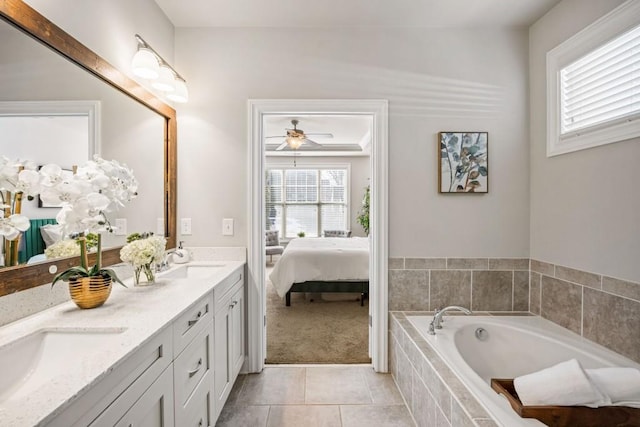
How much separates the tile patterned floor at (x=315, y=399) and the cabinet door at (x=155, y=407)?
798mm

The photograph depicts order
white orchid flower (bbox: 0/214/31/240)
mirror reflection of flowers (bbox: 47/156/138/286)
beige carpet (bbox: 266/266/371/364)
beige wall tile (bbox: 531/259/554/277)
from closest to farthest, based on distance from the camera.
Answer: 1. white orchid flower (bbox: 0/214/31/240)
2. mirror reflection of flowers (bbox: 47/156/138/286)
3. beige wall tile (bbox: 531/259/554/277)
4. beige carpet (bbox: 266/266/371/364)

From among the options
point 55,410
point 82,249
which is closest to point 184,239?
point 82,249

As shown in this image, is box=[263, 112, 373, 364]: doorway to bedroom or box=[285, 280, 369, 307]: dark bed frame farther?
box=[285, 280, 369, 307]: dark bed frame

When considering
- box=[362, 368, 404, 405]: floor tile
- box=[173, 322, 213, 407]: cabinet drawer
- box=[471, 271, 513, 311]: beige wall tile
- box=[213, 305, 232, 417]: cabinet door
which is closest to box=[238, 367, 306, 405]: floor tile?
box=[213, 305, 232, 417]: cabinet door

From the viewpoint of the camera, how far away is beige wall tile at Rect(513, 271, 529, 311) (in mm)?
2320

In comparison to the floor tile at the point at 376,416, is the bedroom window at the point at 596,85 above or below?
above

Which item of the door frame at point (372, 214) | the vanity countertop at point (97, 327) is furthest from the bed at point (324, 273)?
the vanity countertop at point (97, 327)

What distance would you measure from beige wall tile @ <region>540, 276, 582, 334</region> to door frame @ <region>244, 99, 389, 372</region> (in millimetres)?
1106

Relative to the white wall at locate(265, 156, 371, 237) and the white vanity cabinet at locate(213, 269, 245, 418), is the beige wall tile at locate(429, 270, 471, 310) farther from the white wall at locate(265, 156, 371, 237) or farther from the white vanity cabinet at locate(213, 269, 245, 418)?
the white wall at locate(265, 156, 371, 237)

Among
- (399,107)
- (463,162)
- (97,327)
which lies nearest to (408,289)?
(463,162)

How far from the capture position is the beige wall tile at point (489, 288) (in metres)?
2.32

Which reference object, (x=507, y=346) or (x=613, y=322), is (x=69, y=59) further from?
(x=613, y=322)

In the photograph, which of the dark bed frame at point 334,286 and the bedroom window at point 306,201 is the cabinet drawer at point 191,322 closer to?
the dark bed frame at point 334,286

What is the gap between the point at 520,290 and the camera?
7.62 feet
